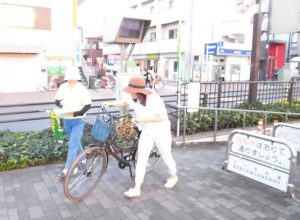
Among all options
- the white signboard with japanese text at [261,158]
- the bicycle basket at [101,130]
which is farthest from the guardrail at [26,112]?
the bicycle basket at [101,130]

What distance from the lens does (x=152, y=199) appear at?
368 cm

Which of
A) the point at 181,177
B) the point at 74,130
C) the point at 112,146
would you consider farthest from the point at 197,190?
the point at 74,130

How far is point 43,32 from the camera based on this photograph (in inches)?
675

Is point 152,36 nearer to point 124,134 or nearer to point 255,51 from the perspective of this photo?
point 255,51

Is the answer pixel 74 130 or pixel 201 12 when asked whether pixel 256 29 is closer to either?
pixel 74 130

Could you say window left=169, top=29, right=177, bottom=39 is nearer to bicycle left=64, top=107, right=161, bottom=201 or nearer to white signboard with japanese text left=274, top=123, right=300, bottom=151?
white signboard with japanese text left=274, top=123, right=300, bottom=151

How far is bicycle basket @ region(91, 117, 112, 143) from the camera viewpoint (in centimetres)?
351

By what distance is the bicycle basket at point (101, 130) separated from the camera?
3.51 m

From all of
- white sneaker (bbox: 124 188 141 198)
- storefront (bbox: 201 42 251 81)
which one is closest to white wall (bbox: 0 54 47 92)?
storefront (bbox: 201 42 251 81)

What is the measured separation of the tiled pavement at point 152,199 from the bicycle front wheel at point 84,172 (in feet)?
0.36

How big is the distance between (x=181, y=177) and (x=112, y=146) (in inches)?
48.1

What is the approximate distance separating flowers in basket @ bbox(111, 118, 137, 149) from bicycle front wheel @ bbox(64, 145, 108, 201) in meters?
0.29

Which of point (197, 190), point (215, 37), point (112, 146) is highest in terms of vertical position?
point (215, 37)

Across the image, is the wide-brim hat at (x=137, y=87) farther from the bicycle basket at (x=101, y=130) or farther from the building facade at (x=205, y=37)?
the building facade at (x=205, y=37)
